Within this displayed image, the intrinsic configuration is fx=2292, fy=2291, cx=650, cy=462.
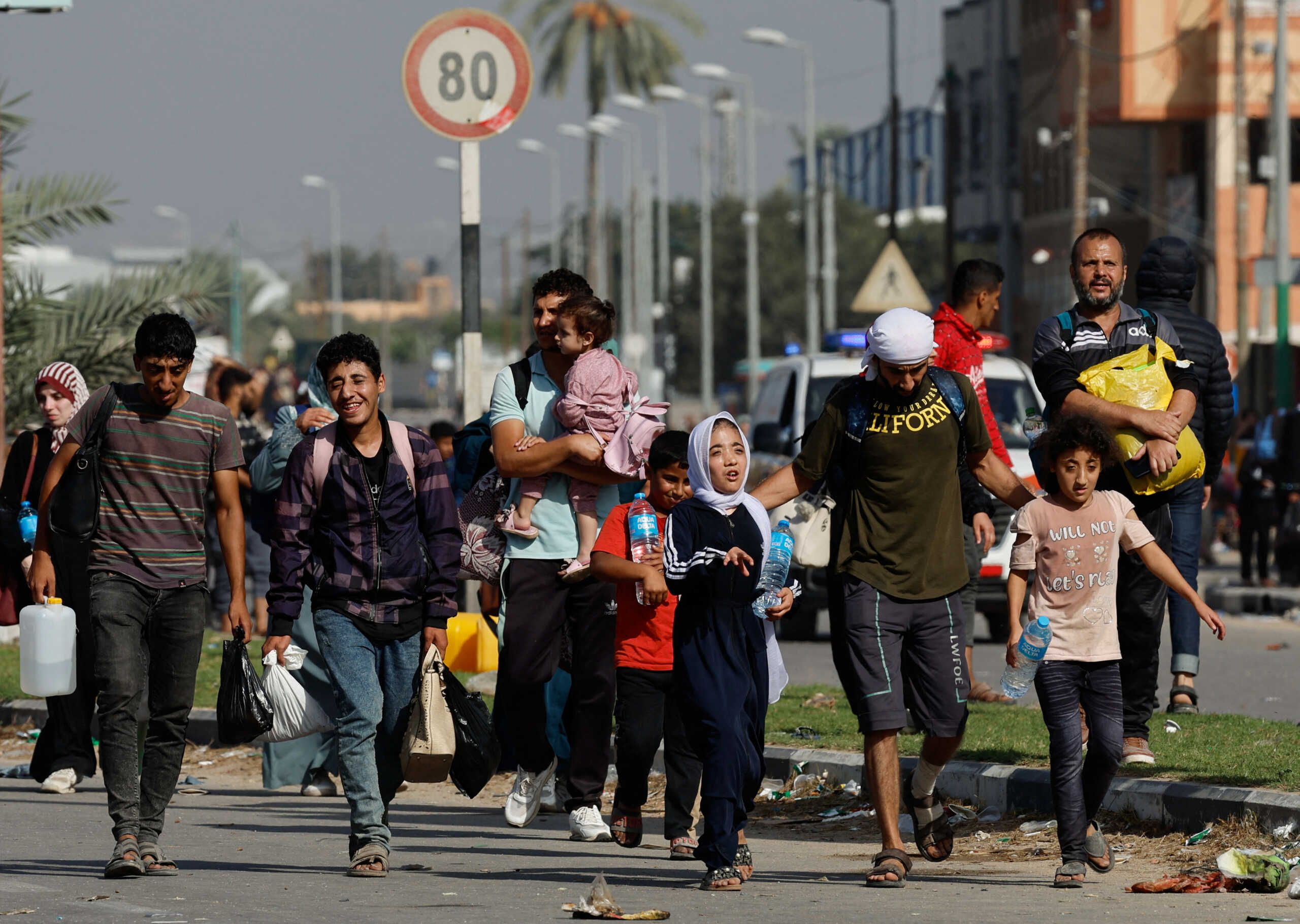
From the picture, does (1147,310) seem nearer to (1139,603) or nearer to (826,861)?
(1139,603)

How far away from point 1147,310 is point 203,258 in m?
11.0

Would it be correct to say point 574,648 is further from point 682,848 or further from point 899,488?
point 899,488

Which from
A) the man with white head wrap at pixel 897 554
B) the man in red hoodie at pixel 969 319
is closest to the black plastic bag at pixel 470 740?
the man with white head wrap at pixel 897 554

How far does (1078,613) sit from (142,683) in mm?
3040

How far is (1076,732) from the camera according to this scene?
7.12 meters

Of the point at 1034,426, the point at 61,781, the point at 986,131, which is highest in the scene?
the point at 986,131

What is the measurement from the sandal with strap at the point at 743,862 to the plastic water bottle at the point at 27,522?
3829mm

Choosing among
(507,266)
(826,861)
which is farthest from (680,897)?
(507,266)

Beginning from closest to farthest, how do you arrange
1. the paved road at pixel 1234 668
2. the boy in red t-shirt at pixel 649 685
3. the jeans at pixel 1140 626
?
the boy in red t-shirt at pixel 649 685
the jeans at pixel 1140 626
the paved road at pixel 1234 668

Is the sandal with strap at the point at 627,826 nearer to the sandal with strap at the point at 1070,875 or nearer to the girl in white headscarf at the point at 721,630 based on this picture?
the girl in white headscarf at the point at 721,630

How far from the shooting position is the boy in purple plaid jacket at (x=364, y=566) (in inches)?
289

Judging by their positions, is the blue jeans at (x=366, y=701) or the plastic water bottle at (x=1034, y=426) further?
the plastic water bottle at (x=1034, y=426)

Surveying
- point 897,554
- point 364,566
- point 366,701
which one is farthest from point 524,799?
point 897,554

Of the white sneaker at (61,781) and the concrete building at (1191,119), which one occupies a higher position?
the concrete building at (1191,119)
